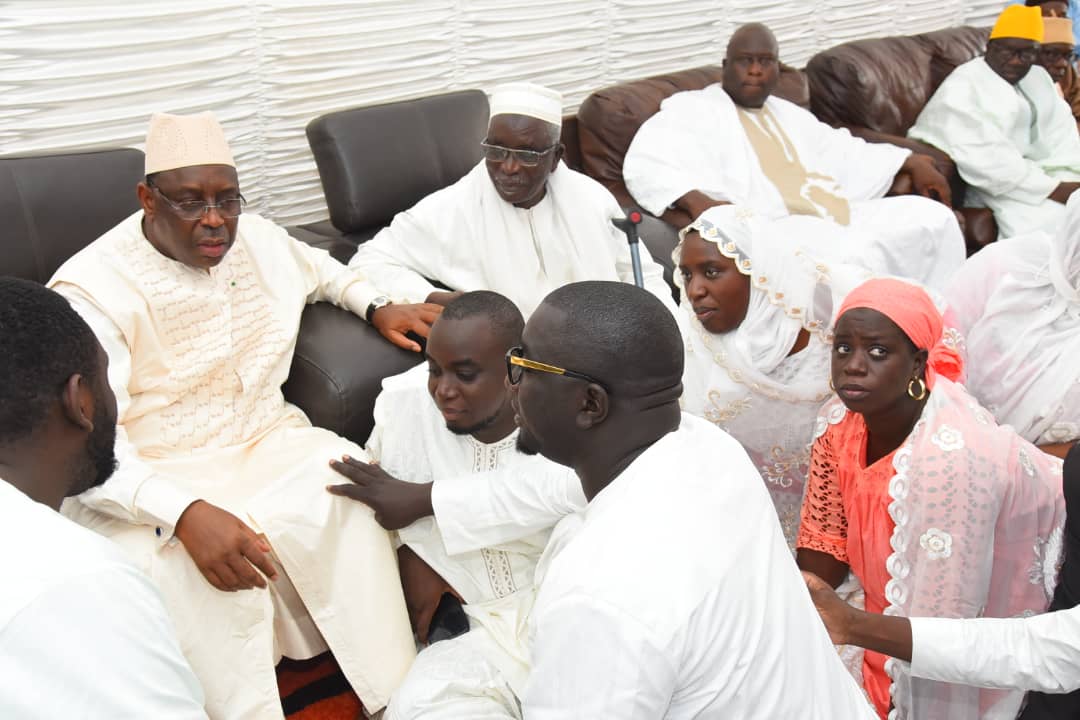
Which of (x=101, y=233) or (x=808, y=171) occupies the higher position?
(x=101, y=233)

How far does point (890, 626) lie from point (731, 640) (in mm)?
563

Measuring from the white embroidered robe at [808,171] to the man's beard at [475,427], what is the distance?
1.73 meters

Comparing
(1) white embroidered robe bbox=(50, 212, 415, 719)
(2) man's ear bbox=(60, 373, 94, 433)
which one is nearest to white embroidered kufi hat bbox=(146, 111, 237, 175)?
→ (1) white embroidered robe bbox=(50, 212, 415, 719)

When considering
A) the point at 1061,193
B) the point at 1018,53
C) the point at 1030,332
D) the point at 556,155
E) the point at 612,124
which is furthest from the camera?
the point at 1018,53

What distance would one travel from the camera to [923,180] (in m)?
4.12

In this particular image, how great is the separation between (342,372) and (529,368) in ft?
3.83

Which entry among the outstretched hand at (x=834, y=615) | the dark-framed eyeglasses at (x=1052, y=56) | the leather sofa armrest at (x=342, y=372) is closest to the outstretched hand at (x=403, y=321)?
the leather sofa armrest at (x=342, y=372)

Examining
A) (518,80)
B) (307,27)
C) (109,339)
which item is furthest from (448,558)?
(518,80)

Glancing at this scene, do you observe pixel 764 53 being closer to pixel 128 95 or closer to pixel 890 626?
pixel 128 95

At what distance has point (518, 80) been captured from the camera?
3828 mm

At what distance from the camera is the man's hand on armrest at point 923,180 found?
412cm

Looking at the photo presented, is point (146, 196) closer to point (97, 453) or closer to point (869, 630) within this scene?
point (97, 453)

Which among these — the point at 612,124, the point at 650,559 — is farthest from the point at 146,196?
the point at 612,124

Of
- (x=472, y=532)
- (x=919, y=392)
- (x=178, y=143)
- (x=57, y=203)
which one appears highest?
(x=178, y=143)
